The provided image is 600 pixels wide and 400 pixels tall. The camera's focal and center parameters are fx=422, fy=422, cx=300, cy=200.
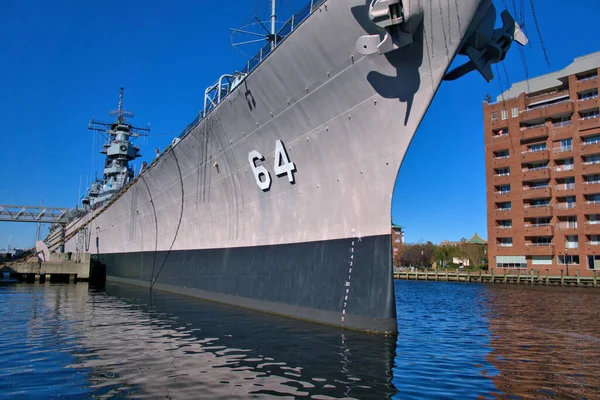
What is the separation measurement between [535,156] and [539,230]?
292 inches

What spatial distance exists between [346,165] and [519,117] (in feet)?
136

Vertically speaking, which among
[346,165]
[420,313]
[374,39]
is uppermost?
[374,39]

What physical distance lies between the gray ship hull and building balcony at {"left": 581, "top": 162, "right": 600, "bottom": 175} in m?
37.7

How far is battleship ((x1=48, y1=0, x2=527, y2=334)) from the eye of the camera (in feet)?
26.8

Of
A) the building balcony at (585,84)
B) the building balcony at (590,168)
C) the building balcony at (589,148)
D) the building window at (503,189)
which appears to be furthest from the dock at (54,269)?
the building balcony at (585,84)

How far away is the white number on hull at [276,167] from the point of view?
10961mm

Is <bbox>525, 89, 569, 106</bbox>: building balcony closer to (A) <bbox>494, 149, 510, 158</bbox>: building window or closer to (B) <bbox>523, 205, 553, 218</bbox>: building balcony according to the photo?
(A) <bbox>494, 149, 510, 158</bbox>: building window

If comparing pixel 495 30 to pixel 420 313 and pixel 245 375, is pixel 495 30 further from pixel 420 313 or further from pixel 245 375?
pixel 420 313

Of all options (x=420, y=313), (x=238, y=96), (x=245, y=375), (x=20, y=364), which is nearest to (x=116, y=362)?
(x=20, y=364)

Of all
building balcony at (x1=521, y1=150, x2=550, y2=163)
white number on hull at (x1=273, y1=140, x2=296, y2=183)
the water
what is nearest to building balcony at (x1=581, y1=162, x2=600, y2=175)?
building balcony at (x1=521, y1=150, x2=550, y2=163)

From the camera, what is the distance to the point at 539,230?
41.3 metres

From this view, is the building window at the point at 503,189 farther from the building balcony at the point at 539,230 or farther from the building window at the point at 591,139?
the building window at the point at 591,139

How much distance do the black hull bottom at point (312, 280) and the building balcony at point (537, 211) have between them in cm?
3717

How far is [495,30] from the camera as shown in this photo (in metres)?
8.38
